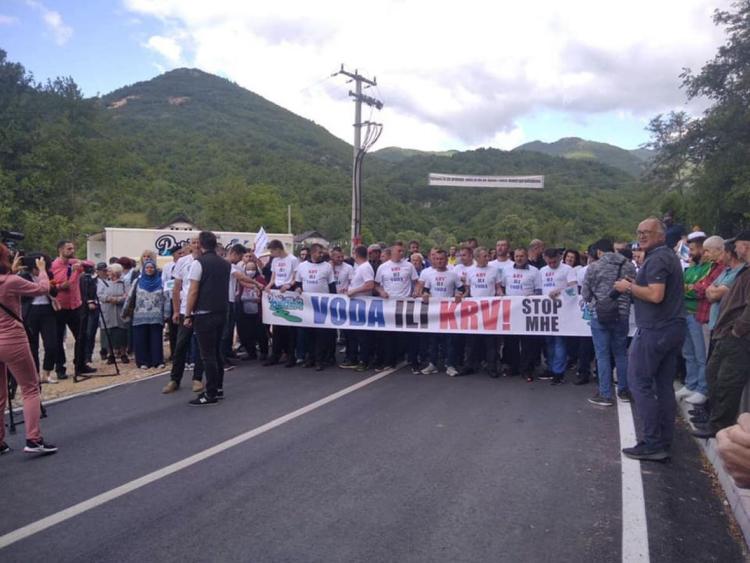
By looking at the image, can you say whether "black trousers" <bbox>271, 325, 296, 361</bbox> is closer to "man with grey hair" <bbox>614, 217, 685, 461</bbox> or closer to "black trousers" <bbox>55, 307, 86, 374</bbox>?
"black trousers" <bbox>55, 307, 86, 374</bbox>

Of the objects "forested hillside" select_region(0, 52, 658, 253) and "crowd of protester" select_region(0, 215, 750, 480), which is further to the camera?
"forested hillside" select_region(0, 52, 658, 253)

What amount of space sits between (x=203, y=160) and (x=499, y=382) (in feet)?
292

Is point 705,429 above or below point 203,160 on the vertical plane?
below

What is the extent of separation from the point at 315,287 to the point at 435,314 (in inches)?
85.8

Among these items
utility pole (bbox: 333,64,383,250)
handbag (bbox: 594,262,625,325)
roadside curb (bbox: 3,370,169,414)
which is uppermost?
utility pole (bbox: 333,64,383,250)

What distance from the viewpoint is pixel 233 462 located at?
5520 millimetres

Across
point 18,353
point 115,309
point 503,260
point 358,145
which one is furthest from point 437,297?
point 358,145

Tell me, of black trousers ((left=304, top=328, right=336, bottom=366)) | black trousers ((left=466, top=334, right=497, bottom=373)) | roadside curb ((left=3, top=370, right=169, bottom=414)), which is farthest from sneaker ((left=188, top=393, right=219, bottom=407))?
black trousers ((left=466, top=334, right=497, bottom=373))

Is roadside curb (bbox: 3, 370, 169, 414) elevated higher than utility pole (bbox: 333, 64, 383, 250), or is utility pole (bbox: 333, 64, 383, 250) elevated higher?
utility pole (bbox: 333, 64, 383, 250)

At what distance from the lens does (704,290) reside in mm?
7348

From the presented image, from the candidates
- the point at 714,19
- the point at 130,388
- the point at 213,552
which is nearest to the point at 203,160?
the point at 714,19

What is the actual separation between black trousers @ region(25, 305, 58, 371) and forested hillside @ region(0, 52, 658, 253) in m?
28.1

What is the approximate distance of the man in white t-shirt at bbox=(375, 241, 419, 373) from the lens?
1018cm

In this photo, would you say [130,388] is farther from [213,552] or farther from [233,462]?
[213,552]
